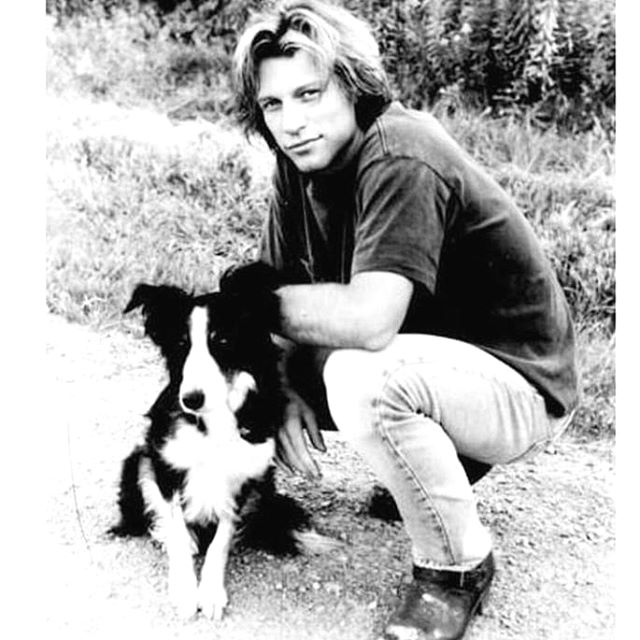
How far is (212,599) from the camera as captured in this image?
295cm

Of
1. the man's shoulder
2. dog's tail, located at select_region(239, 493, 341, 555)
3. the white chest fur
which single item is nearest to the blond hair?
the man's shoulder

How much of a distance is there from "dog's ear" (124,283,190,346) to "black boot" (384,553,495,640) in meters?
0.96

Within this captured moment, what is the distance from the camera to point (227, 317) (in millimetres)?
Result: 2791

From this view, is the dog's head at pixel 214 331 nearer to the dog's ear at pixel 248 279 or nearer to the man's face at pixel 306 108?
the dog's ear at pixel 248 279

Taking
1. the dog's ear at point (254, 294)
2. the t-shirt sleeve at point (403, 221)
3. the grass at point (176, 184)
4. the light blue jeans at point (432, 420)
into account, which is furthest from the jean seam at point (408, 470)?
the grass at point (176, 184)

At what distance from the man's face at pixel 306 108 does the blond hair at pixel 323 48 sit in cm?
2

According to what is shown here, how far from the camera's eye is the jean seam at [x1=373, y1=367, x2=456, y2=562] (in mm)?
2672

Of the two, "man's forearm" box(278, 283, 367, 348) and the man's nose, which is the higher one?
the man's nose

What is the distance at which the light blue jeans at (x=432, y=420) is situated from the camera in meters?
2.69

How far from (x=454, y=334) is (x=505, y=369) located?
0.62 feet

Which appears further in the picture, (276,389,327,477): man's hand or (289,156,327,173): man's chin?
(276,389,327,477): man's hand

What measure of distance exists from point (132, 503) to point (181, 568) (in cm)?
32

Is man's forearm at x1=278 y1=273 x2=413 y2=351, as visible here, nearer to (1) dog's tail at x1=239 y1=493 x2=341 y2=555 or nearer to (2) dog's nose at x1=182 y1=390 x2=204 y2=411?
(2) dog's nose at x1=182 y1=390 x2=204 y2=411

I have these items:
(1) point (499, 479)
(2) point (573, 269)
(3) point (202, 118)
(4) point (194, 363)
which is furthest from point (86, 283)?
(2) point (573, 269)
